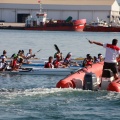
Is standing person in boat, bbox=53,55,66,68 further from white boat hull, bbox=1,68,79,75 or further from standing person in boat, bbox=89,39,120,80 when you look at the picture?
standing person in boat, bbox=89,39,120,80

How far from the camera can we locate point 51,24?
4045 inches

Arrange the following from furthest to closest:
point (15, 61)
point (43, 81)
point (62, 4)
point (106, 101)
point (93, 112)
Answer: point (62, 4) < point (15, 61) < point (43, 81) < point (106, 101) < point (93, 112)

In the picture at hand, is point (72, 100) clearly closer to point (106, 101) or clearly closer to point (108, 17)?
point (106, 101)

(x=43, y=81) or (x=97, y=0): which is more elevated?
(x=97, y=0)

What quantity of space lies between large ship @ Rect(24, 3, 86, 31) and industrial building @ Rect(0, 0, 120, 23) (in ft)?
9.58

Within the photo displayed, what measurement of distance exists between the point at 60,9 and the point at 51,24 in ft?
18.0

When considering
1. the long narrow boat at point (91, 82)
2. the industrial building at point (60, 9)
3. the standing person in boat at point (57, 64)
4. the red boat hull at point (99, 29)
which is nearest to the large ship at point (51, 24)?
the red boat hull at point (99, 29)

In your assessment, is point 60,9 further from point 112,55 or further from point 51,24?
point 112,55

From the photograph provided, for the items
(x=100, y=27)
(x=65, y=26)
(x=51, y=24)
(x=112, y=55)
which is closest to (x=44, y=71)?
(x=112, y=55)

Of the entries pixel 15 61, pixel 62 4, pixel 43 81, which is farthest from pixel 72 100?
pixel 62 4

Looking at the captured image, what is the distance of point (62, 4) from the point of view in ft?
353

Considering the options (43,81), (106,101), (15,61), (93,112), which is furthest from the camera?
(15,61)

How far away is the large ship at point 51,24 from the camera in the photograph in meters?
102

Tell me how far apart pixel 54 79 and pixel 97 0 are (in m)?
85.3
